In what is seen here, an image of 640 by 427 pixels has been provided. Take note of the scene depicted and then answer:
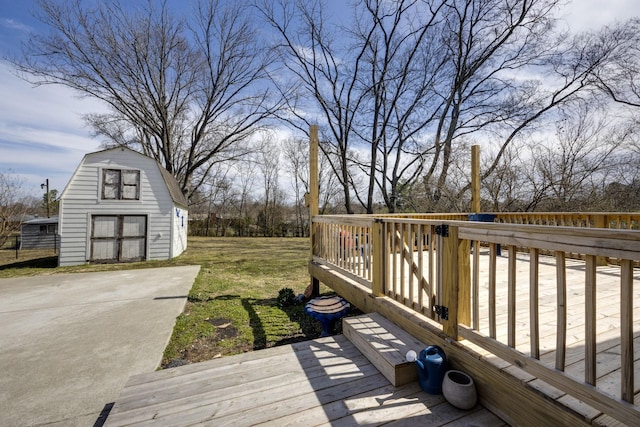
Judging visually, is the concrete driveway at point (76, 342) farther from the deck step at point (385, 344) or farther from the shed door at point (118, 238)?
the shed door at point (118, 238)

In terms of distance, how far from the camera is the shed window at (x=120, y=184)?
9.52m

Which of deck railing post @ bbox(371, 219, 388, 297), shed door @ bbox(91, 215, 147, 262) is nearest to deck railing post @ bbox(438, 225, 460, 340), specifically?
deck railing post @ bbox(371, 219, 388, 297)

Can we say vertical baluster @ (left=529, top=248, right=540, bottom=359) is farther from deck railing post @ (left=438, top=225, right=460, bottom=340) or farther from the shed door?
the shed door

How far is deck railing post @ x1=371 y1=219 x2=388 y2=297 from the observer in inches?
118

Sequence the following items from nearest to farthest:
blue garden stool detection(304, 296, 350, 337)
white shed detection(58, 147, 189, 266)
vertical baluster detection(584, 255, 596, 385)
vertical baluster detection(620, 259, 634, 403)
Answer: vertical baluster detection(620, 259, 634, 403) < vertical baluster detection(584, 255, 596, 385) < blue garden stool detection(304, 296, 350, 337) < white shed detection(58, 147, 189, 266)

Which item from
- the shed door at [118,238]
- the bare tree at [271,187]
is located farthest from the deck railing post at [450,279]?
the bare tree at [271,187]

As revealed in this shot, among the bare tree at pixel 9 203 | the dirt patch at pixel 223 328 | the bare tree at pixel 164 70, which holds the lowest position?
the dirt patch at pixel 223 328

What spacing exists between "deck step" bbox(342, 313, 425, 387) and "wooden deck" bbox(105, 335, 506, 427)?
2.6 inches

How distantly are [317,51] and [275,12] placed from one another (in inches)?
99.0

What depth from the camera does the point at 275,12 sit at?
12836mm

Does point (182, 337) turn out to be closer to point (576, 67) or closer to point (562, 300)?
point (562, 300)

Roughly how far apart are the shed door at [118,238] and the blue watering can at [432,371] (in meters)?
10.7

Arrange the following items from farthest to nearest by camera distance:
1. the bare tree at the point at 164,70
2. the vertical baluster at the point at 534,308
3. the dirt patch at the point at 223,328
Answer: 1. the bare tree at the point at 164,70
2. the dirt patch at the point at 223,328
3. the vertical baluster at the point at 534,308

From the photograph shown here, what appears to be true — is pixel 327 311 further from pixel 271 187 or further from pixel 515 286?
pixel 271 187
